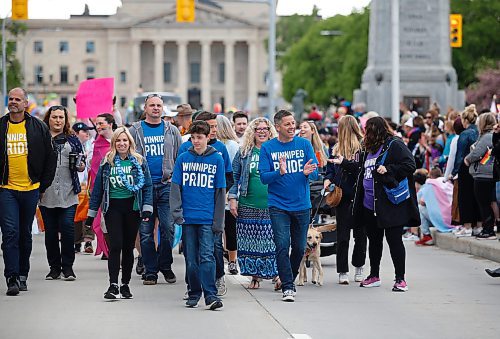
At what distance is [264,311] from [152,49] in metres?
167

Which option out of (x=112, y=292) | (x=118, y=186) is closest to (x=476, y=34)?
(x=118, y=186)

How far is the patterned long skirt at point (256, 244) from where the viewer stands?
47.3ft

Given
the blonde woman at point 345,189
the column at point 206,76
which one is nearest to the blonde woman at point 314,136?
the blonde woman at point 345,189

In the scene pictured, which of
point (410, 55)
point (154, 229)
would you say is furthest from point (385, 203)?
point (410, 55)

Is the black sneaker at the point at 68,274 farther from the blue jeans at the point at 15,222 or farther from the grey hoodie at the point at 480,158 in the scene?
the grey hoodie at the point at 480,158

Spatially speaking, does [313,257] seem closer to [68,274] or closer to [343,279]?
[343,279]

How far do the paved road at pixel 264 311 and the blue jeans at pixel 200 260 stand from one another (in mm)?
196

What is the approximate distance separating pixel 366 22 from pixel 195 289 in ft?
230

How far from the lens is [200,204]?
507 inches

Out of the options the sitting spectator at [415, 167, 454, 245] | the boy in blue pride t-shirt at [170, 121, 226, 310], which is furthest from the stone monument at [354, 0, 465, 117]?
the boy in blue pride t-shirt at [170, 121, 226, 310]

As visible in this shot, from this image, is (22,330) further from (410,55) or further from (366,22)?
(366,22)

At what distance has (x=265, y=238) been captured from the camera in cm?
1443

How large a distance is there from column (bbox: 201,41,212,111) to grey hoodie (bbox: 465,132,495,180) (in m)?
156

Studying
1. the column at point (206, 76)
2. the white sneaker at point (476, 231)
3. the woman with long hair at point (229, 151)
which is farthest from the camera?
the column at point (206, 76)
